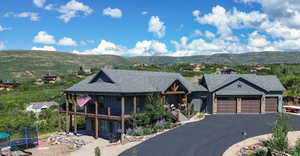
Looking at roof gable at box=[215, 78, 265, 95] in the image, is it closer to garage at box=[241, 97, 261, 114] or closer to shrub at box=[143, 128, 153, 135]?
garage at box=[241, 97, 261, 114]

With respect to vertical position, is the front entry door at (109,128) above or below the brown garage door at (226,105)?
below

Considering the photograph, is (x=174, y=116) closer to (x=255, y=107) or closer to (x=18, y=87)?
(x=255, y=107)

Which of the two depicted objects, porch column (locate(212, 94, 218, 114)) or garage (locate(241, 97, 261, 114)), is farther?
garage (locate(241, 97, 261, 114))

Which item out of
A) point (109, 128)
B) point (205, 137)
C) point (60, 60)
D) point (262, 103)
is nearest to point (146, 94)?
point (109, 128)

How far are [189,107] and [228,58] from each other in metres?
174

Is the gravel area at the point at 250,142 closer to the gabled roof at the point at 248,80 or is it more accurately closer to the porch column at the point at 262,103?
the porch column at the point at 262,103

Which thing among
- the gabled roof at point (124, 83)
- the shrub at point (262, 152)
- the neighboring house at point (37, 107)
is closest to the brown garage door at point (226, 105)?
the gabled roof at point (124, 83)

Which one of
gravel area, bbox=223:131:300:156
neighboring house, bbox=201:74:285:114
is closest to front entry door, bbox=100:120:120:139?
gravel area, bbox=223:131:300:156

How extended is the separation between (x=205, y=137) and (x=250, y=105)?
50.8 ft

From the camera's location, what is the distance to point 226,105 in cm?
3388

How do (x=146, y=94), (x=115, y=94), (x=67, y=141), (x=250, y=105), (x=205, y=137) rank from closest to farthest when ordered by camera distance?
(x=205, y=137), (x=115, y=94), (x=146, y=94), (x=67, y=141), (x=250, y=105)

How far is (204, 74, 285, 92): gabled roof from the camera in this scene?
33.7m

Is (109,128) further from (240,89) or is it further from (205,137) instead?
(240,89)

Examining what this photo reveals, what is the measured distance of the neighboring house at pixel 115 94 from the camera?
25.4 metres
